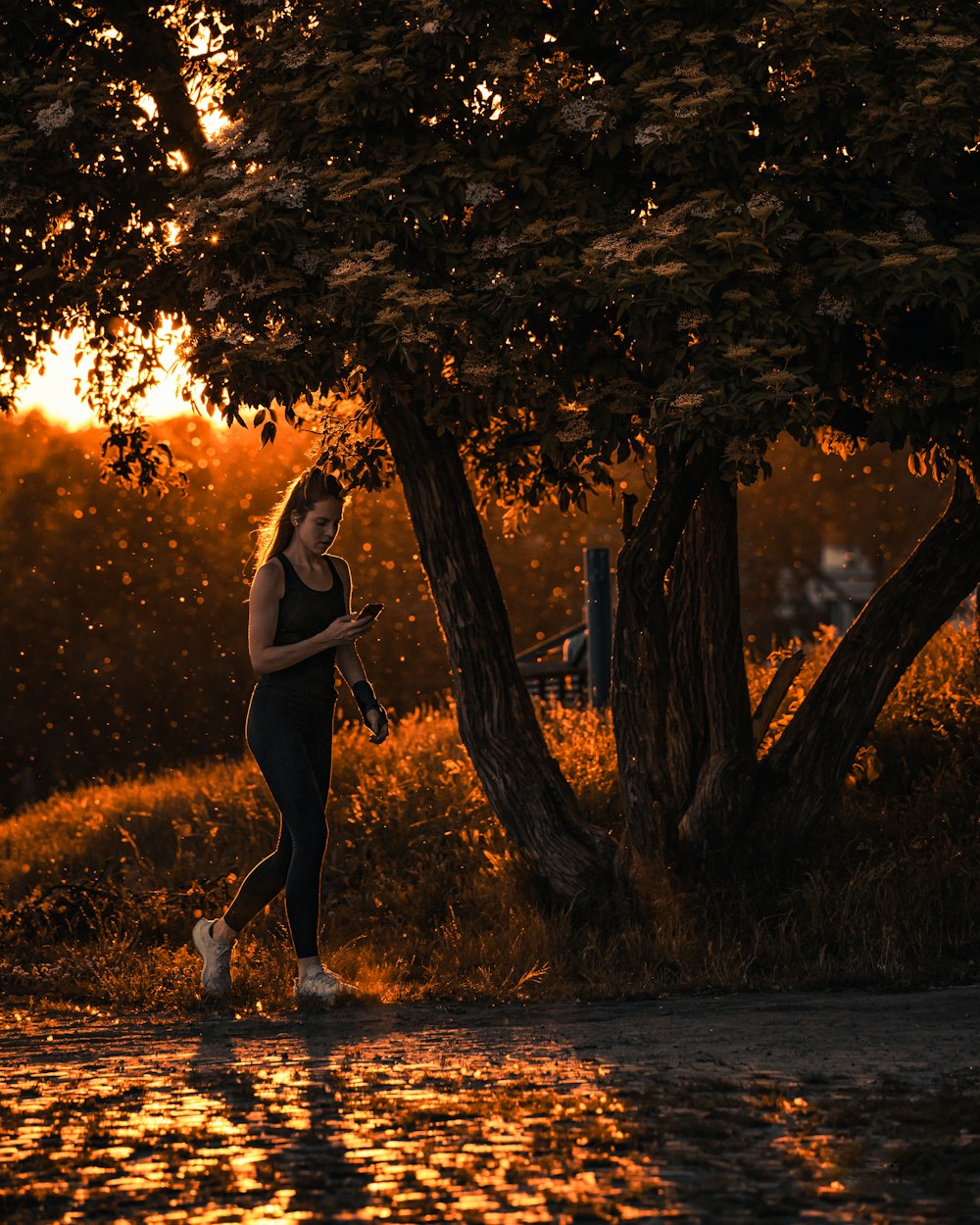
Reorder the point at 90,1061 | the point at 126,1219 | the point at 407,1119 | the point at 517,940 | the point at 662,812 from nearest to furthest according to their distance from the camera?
1. the point at 126,1219
2. the point at 407,1119
3. the point at 90,1061
4. the point at 517,940
5. the point at 662,812

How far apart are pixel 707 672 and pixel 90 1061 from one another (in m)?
4.23

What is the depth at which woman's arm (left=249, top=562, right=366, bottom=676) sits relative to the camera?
6.77 meters

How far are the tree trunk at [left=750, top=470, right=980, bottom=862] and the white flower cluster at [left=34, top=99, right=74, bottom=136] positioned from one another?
4.39 m

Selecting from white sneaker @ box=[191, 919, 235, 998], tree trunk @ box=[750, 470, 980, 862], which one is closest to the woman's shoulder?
white sneaker @ box=[191, 919, 235, 998]

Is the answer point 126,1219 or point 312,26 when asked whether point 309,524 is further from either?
point 126,1219

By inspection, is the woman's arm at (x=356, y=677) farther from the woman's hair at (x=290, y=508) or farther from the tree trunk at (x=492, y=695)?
the tree trunk at (x=492, y=695)

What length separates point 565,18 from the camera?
24.8ft

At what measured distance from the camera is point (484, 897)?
Answer: 9.31 meters

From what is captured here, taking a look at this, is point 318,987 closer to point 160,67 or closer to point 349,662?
point 349,662

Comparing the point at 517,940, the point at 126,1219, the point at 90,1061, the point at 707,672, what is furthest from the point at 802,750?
the point at 126,1219

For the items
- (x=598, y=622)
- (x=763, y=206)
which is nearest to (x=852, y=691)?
(x=763, y=206)

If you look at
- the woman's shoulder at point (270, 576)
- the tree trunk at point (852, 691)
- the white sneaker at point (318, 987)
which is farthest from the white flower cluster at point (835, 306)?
the white sneaker at point (318, 987)

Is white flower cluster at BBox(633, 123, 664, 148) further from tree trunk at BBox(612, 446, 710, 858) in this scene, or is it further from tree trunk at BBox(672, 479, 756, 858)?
tree trunk at BBox(672, 479, 756, 858)

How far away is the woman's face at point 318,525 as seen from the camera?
693 centimetres
